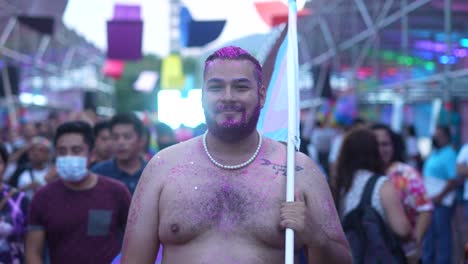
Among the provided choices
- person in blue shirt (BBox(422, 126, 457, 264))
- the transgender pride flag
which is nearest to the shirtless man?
the transgender pride flag

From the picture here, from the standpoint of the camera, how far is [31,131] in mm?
11977

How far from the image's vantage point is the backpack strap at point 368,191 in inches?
215

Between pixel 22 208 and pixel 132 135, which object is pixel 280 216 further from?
pixel 132 135

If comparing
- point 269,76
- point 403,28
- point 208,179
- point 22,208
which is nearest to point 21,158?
point 22,208

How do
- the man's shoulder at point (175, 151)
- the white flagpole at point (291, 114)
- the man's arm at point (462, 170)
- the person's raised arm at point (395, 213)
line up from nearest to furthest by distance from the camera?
1. the white flagpole at point (291, 114)
2. the man's shoulder at point (175, 151)
3. the person's raised arm at point (395, 213)
4. the man's arm at point (462, 170)

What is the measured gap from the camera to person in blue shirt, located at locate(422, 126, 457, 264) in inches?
369

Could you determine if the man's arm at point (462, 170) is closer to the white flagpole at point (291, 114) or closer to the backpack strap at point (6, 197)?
the backpack strap at point (6, 197)

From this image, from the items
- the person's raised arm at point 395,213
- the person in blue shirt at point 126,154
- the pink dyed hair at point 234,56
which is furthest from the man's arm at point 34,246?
the person's raised arm at point 395,213

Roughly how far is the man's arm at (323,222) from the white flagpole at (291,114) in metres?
0.13

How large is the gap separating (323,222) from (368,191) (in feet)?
7.24

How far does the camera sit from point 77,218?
489 cm

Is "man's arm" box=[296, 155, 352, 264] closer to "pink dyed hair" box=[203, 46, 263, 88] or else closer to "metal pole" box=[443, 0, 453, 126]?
"pink dyed hair" box=[203, 46, 263, 88]

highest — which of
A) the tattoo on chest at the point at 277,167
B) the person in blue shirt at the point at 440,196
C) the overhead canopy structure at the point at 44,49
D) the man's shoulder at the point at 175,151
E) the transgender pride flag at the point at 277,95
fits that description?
the overhead canopy structure at the point at 44,49

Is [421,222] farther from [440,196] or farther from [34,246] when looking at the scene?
[34,246]
